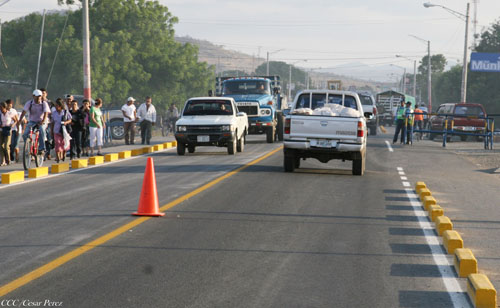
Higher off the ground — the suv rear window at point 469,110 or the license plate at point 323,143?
the suv rear window at point 469,110

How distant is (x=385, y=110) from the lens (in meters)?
71.4

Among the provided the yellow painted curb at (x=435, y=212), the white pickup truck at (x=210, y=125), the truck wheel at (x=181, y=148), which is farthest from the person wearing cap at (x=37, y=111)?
the yellow painted curb at (x=435, y=212)

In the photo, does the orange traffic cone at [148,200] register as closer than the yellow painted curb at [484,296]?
No

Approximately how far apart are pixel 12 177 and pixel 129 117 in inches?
486

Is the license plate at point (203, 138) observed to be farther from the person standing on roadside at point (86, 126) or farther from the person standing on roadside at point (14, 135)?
the person standing on roadside at point (14, 135)

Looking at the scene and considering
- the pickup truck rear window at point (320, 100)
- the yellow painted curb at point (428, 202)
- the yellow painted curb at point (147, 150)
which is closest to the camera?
the yellow painted curb at point (428, 202)

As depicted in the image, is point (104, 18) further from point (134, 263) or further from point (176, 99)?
point (134, 263)

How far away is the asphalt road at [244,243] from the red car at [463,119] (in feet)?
70.5

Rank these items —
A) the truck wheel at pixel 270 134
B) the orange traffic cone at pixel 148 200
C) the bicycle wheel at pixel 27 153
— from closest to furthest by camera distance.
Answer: the orange traffic cone at pixel 148 200 → the bicycle wheel at pixel 27 153 → the truck wheel at pixel 270 134

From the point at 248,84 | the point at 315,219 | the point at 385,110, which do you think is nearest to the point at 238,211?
the point at 315,219

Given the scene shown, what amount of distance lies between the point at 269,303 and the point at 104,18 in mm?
61868

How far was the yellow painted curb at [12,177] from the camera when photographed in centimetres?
1569

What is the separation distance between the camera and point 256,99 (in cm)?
3069

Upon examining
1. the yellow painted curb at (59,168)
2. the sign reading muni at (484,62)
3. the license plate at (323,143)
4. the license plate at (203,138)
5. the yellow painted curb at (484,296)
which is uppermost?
the sign reading muni at (484,62)
